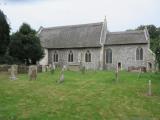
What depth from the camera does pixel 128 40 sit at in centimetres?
5238

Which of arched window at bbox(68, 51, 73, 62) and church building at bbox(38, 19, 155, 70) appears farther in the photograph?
arched window at bbox(68, 51, 73, 62)

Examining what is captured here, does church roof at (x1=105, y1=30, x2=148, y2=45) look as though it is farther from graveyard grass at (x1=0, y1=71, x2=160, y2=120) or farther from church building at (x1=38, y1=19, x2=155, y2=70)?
graveyard grass at (x1=0, y1=71, x2=160, y2=120)

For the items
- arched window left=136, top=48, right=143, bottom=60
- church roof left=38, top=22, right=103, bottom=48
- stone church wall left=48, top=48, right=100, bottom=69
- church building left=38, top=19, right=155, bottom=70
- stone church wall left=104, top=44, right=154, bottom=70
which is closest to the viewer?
stone church wall left=104, top=44, right=154, bottom=70

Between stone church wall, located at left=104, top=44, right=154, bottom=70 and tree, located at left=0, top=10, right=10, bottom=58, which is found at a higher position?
tree, located at left=0, top=10, right=10, bottom=58

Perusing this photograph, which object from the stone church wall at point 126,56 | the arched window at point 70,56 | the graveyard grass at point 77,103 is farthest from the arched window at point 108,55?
the graveyard grass at point 77,103

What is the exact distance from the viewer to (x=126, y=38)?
2094 inches

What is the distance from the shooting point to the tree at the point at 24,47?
43156 millimetres

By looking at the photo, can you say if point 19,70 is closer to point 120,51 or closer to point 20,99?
point 20,99

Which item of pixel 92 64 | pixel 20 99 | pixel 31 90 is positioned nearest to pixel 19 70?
pixel 31 90

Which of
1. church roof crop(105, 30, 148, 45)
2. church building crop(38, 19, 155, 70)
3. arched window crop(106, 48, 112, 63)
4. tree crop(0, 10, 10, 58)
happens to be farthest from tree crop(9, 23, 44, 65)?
church roof crop(105, 30, 148, 45)

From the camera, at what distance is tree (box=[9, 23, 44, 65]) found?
142 ft

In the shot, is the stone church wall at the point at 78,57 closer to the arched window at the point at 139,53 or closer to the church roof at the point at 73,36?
the church roof at the point at 73,36

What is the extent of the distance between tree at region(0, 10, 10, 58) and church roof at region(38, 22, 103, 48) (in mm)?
16510

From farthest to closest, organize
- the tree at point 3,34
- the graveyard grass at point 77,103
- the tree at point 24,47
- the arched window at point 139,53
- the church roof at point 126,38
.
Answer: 1. the church roof at point 126,38
2. the arched window at point 139,53
3. the tree at point 24,47
4. the tree at point 3,34
5. the graveyard grass at point 77,103
